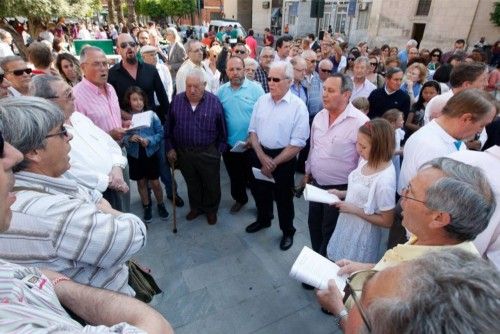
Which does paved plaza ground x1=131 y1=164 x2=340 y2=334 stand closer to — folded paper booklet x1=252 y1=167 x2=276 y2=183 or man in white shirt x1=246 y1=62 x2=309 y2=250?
man in white shirt x1=246 y1=62 x2=309 y2=250

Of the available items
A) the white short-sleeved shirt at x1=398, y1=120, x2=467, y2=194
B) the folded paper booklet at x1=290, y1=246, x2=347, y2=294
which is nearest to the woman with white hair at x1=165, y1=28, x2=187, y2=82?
the white short-sleeved shirt at x1=398, y1=120, x2=467, y2=194

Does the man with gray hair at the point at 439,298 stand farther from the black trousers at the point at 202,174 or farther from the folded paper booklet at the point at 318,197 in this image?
the black trousers at the point at 202,174

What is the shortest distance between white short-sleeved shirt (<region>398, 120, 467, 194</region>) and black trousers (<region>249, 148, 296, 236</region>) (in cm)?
124

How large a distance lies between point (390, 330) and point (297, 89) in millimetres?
4224

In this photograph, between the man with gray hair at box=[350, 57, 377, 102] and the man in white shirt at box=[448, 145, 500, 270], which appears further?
the man with gray hair at box=[350, 57, 377, 102]

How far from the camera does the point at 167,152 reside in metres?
3.65

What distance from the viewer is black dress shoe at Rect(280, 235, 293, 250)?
3436 millimetres

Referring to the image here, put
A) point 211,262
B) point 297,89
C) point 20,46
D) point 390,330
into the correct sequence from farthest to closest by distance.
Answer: point 20,46, point 297,89, point 211,262, point 390,330

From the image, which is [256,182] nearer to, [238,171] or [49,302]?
[238,171]

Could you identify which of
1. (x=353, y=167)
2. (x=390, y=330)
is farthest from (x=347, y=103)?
→ (x=390, y=330)

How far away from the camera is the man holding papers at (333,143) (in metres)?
2.68

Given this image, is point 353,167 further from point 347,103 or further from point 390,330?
point 390,330

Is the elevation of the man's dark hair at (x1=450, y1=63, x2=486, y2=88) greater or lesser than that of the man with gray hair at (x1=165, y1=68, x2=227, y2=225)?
greater

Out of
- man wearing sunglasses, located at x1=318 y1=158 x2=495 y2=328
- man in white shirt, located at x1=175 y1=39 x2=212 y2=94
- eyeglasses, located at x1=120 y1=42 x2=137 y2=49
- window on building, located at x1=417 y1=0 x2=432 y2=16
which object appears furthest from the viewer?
window on building, located at x1=417 y1=0 x2=432 y2=16
